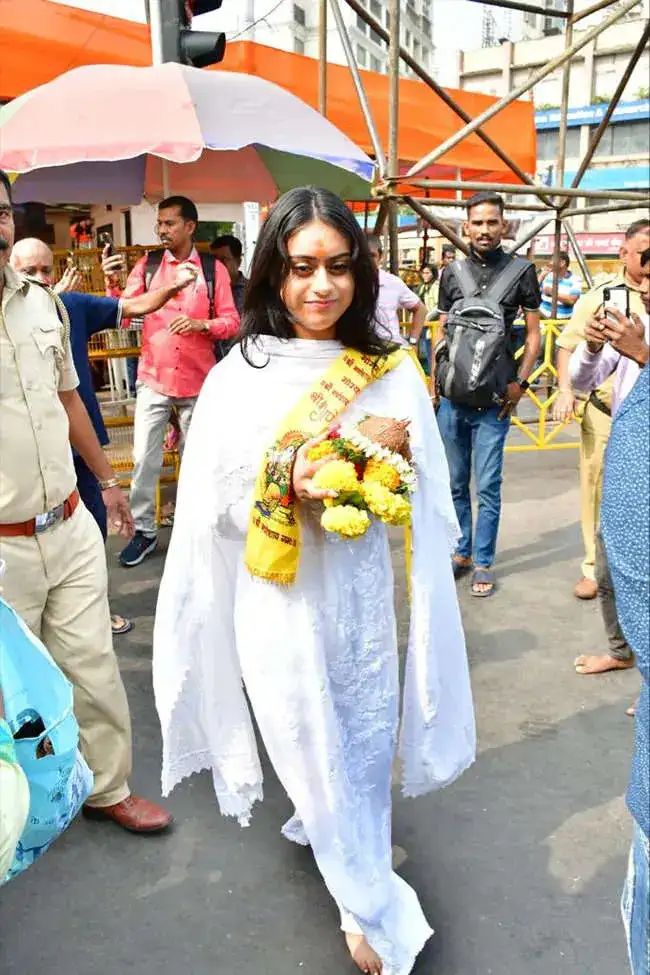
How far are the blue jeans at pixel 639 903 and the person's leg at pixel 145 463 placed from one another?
4053 mm

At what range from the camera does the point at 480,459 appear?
15.4 feet

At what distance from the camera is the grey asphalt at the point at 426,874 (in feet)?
7.22

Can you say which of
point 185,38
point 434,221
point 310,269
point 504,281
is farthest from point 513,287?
point 310,269

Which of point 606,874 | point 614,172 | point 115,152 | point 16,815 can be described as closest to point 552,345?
point 115,152

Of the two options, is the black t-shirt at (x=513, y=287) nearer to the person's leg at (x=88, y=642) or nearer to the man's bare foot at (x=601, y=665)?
the man's bare foot at (x=601, y=665)

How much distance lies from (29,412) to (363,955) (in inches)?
67.5

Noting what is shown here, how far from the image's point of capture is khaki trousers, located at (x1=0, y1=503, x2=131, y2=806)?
2.31 metres

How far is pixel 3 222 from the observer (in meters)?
2.15

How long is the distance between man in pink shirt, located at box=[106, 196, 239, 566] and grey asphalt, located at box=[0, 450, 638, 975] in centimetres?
173

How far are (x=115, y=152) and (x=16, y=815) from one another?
11.7 ft

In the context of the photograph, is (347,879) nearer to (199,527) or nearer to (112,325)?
(199,527)

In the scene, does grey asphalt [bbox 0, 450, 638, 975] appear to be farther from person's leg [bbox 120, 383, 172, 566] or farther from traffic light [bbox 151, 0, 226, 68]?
traffic light [bbox 151, 0, 226, 68]

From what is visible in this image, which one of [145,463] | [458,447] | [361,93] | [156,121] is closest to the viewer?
[156,121]

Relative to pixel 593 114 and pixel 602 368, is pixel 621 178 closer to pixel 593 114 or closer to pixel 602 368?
pixel 593 114
